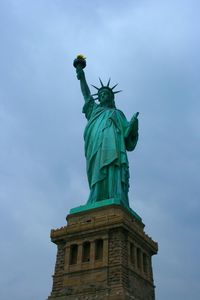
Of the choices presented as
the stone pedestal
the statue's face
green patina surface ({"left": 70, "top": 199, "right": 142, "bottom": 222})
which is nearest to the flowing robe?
green patina surface ({"left": 70, "top": 199, "right": 142, "bottom": 222})

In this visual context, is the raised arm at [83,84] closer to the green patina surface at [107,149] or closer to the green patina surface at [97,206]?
the green patina surface at [107,149]

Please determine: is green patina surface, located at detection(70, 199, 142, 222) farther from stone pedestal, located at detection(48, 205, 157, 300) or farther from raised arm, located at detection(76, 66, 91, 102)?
raised arm, located at detection(76, 66, 91, 102)

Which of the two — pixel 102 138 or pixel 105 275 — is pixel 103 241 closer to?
pixel 105 275

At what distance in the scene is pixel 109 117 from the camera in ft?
86.4

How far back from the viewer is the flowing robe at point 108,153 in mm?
23828

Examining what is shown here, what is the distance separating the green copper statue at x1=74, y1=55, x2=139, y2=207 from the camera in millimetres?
23859

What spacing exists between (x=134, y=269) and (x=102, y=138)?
7.81 metres

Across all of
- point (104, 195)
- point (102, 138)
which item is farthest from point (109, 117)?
point (104, 195)

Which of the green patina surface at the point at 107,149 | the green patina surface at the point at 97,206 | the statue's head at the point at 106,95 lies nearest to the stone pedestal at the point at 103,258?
the green patina surface at the point at 97,206

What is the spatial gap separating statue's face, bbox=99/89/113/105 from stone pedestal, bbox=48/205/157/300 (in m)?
8.43

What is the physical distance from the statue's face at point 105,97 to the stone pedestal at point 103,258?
843 centimetres

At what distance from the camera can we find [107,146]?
24844 mm

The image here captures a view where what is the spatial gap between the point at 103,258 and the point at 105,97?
11.4m

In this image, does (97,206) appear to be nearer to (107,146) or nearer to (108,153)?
(108,153)
